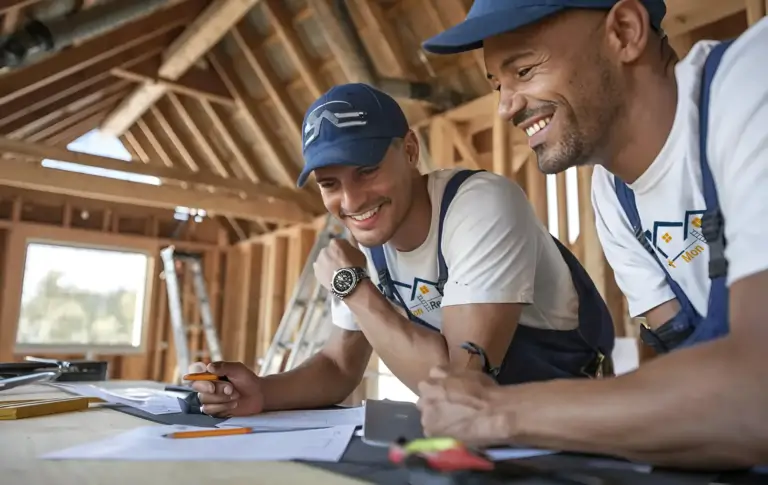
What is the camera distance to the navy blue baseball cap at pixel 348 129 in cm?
136

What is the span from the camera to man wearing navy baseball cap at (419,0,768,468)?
0.68 m

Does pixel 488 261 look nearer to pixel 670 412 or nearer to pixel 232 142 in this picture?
pixel 670 412

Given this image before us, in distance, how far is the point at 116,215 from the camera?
829 centimetres

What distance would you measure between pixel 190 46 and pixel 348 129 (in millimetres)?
4844

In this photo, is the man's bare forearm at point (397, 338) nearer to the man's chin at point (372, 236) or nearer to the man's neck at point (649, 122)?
the man's chin at point (372, 236)

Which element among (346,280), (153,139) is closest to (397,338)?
(346,280)

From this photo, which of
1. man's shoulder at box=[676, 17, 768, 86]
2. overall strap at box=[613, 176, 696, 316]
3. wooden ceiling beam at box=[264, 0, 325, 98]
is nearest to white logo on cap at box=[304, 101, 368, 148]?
overall strap at box=[613, 176, 696, 316]

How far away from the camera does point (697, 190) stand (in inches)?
37.9

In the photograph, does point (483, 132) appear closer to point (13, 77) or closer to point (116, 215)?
point (13, 77)

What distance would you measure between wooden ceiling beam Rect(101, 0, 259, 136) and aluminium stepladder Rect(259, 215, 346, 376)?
190 cm

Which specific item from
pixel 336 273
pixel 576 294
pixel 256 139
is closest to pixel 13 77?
pixel 256 139

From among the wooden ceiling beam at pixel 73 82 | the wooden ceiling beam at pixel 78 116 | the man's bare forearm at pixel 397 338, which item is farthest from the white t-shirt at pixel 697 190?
the wooden ceiling beam at pixel 78 116

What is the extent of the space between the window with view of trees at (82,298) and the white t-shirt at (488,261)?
289 inches

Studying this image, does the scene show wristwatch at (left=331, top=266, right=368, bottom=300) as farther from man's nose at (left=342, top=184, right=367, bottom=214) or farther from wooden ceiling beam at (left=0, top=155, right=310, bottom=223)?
wooden ceiling beam at (left=0, top=155, right=310, bottom=223)
